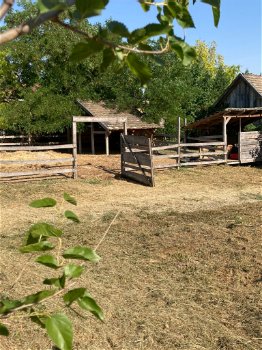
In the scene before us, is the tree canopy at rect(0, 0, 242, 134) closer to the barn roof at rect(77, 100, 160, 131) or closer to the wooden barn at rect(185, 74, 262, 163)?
the barn roof at rect(77, 100, 160, 131)

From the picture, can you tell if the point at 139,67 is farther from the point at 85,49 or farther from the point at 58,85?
the point at 58,85

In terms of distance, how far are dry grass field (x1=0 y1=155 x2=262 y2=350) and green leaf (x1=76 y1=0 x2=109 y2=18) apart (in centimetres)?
83

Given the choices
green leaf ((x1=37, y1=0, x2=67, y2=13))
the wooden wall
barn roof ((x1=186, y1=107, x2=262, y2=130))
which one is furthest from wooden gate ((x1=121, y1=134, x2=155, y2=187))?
green leaf ((x1=37, y1=0, x2=67, y2=13))

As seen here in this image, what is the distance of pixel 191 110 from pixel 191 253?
24.9 metres

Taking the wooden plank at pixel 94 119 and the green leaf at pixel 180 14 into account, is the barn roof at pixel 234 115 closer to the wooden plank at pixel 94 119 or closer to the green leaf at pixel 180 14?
the wooden plank at pixel 94 119

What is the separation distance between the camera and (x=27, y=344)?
11.7 ft

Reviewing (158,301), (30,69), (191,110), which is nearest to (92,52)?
(158,301)

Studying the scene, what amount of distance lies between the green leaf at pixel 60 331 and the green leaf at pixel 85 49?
1.61 feet

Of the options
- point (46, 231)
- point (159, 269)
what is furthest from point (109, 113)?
point (46, 231)

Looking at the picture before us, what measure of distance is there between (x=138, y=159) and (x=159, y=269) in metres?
8.16

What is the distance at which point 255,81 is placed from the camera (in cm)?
2334

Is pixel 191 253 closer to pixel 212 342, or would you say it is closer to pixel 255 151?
pixel 212 342

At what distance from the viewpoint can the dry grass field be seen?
3773 mm

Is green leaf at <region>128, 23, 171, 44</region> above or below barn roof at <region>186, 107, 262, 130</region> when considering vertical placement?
below
